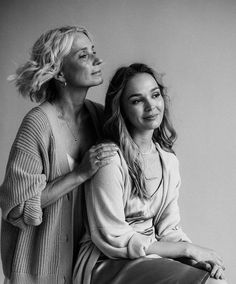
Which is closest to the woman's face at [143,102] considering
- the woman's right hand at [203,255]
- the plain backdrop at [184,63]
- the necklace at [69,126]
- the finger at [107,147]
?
the finger at [107,147]

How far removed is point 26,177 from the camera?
7.16 ft

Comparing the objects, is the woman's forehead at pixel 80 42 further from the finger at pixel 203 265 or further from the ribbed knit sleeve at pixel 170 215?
the finger at pixel 203 265

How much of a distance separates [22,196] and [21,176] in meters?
0.06

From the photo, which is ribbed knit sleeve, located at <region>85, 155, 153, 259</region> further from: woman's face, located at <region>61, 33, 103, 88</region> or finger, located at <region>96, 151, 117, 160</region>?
woman's face, located at <region>61, 33, 103, 88</region>

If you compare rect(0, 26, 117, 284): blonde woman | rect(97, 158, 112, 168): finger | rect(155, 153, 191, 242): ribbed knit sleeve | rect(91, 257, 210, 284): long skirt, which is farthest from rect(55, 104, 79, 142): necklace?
rect(91, 257, 210, 284): long skirt

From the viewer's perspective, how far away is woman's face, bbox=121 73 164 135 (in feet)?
7.23

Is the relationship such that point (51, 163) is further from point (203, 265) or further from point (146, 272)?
point (203, 265)

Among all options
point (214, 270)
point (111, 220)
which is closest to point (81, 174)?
point (111, 220)

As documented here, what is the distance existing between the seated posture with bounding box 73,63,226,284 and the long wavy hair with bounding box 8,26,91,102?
0.20 metres

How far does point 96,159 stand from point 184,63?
1.69m

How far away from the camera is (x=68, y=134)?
2309 mm

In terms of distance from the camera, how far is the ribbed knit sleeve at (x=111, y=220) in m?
2.11

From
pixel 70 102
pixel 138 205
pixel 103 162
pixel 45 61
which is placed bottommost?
pixel 138 205

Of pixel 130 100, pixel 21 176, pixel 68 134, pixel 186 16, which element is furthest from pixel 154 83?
pixel 186 16
